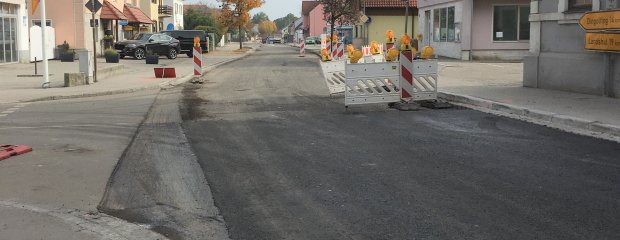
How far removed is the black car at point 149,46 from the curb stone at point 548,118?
28.9m

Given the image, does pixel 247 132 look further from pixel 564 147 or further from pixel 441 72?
pixel 441 72

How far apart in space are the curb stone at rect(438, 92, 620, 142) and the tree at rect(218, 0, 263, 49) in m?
46.8

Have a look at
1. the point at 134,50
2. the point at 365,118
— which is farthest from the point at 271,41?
the point at 365,118

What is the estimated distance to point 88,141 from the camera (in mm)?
9391

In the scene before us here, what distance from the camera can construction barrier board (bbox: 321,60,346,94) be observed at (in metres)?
15.2

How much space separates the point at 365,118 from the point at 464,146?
3.17m

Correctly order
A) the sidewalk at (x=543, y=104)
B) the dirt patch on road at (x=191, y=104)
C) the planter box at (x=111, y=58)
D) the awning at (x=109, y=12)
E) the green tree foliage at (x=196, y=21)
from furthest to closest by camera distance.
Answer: the green tree foliage at (x=196, y=21) < the awning at (x=109, y=12) < the planter box at (x=111, y=58) < the dirt patch on road at (x=191, y=104) < the sidewalk at (x=543, y=104)

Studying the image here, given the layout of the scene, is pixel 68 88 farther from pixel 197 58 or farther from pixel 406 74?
pixel 406 74

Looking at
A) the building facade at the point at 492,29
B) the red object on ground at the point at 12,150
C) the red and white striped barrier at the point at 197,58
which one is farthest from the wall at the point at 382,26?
the red object on ground at the point at 12,150

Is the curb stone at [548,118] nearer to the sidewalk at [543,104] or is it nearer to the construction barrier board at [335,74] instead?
the sidewalk at [543,104]

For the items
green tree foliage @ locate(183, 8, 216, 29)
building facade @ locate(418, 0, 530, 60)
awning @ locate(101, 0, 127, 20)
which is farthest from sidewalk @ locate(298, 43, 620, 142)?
green tree foliage @ locate(183, 8, 216, 29)

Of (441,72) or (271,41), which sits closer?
(441,72)

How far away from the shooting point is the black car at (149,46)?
39.0 m

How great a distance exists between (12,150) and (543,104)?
9533 millimetres
